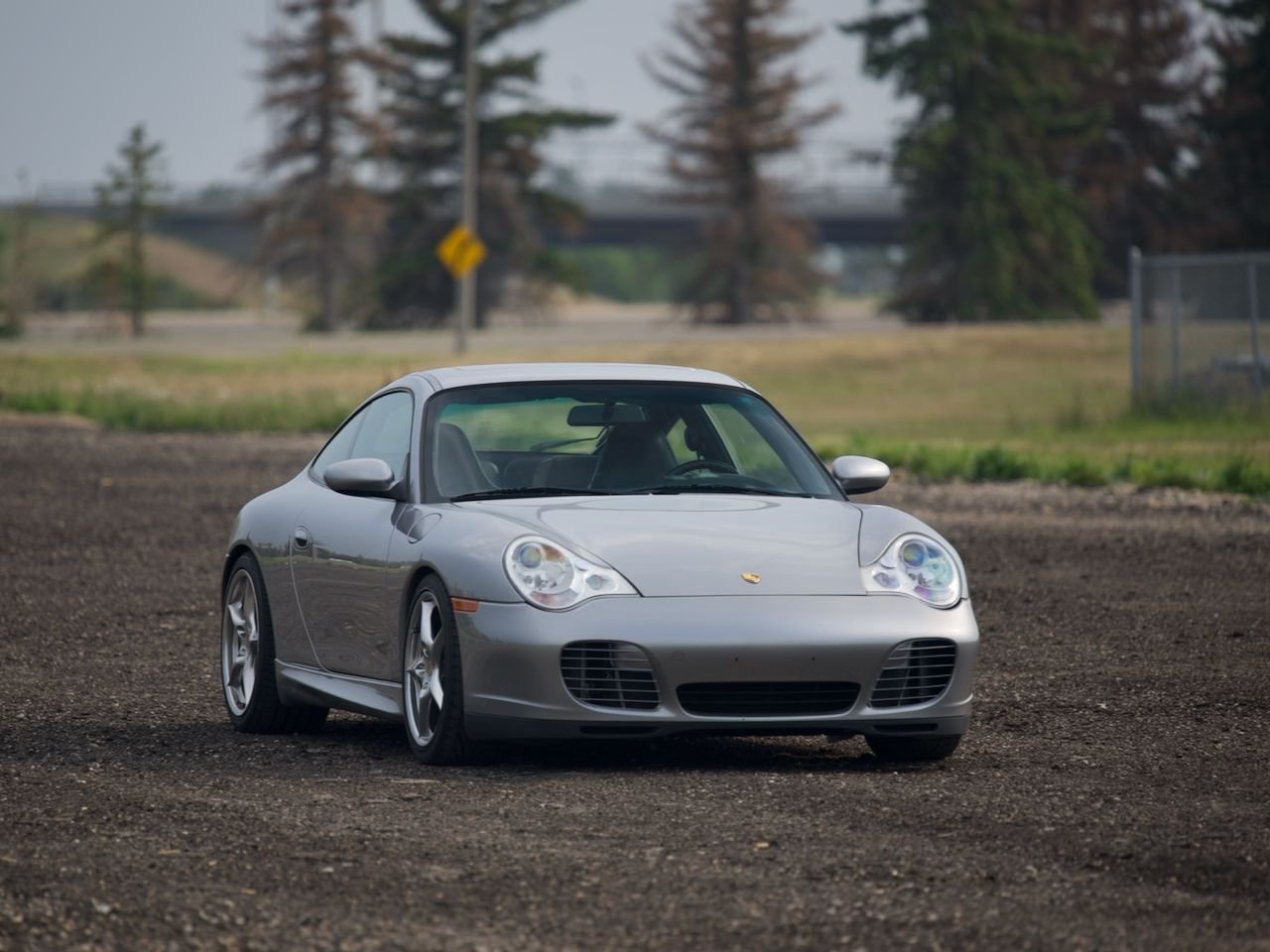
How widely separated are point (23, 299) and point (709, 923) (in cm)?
7309

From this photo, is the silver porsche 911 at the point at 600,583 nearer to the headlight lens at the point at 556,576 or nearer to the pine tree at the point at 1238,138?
the headlight lens at the point at 556,576

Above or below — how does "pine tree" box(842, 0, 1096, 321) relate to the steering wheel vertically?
above

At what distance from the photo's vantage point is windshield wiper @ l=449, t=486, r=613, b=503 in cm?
808

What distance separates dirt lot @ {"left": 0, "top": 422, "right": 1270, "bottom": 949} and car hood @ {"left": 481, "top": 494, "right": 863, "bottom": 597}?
62 centimetres

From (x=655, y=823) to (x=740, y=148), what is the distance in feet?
241

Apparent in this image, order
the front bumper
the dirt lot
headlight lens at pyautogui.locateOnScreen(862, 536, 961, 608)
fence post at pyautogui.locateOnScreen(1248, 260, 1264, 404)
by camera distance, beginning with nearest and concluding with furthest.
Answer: the dirt lot, the front bumper, headlight lens at pyautogui.locateOnScreen(862, 536, 961, 608), fence post at pyautogui.locateOnScreen(1248, 260, 1264, 404)

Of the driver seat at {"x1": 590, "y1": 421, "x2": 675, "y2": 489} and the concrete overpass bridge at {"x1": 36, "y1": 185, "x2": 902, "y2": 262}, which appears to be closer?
the driver seat at {"x1": 590, "y1": 421, "x2": 675, "y2": 489}

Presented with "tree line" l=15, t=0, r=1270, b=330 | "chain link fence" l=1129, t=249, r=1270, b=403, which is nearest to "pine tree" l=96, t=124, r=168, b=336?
"tree line" l=15, t=0, r=1270, b=330

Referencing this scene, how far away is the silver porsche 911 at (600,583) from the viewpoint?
728 cm

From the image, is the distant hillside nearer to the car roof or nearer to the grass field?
the grass field

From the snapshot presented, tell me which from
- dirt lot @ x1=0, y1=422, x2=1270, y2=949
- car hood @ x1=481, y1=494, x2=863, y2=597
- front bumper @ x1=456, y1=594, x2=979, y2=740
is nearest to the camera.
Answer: dirt lot @ x1=0, y1=422, x2=1270, y2=949

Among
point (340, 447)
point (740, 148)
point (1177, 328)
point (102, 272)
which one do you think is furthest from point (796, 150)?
point (340, 447)

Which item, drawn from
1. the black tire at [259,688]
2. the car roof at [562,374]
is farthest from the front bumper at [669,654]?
the black tire at [259,688]

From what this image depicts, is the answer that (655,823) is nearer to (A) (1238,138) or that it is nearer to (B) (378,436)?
(B) (378,436)
